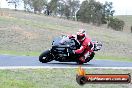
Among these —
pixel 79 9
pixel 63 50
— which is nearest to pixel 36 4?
pixel 79 9

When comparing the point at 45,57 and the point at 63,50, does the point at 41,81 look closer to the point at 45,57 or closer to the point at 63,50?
the point at 45,57

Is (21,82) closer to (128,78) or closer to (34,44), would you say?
(128,78)

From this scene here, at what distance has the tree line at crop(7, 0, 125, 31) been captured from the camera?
11456 centimetres

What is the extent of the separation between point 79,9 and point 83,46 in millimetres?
100089

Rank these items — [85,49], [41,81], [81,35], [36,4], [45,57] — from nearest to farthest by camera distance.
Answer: [41,81] < [81,35] < [45,57] < [85,49] < [36,4]

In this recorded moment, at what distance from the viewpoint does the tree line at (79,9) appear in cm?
11456

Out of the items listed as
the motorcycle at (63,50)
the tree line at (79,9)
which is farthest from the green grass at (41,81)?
the tree line at (79,9)

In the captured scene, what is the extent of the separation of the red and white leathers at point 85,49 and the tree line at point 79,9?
9396cm

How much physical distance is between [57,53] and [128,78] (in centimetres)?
1265

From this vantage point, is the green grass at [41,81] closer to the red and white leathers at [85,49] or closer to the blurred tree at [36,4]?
the red and white leathers at [85,49]

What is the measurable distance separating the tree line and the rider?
94.0 m

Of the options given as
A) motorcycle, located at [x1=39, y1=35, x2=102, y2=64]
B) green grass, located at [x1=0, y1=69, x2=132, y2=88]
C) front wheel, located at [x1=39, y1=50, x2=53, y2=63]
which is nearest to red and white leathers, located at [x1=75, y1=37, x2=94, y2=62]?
motorcycle, located at [x1=39, y1=35, x2=102, y2=64]

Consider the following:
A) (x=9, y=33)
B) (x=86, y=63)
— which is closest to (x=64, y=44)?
(x=86, y=63)

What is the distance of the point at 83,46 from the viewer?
18922 mm
